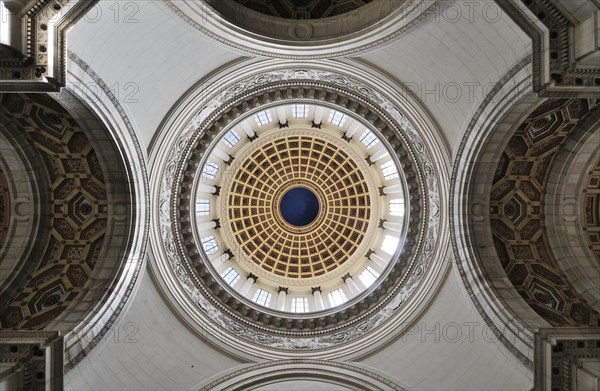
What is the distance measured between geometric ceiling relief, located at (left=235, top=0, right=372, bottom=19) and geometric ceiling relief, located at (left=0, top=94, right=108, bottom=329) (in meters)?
7.39

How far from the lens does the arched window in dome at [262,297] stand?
25375 mm

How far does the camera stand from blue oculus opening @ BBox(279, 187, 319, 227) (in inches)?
1109

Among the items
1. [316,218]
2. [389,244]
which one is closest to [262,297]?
[316,218]

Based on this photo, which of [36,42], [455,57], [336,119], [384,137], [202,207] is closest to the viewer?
[36,42]

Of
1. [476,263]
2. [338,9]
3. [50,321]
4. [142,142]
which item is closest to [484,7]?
[338,9]

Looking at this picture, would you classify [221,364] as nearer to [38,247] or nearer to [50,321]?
[50,321]

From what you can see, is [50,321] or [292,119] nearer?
[50,321]

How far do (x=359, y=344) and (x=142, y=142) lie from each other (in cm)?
1073

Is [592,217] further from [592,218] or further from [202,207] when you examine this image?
[202,207]

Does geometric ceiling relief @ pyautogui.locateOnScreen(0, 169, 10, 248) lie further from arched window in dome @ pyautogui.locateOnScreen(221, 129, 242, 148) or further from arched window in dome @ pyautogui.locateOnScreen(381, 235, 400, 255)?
arched window in dome @ pyautogui.locateOnScreen(381, 235, 400, 255)

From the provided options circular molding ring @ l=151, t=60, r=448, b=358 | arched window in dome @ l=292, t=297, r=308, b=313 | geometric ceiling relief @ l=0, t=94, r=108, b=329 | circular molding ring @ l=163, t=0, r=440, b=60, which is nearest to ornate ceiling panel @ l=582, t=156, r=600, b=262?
circular molding ring @ l=151, t=60, r=448, b=358

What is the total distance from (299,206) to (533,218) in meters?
13.1

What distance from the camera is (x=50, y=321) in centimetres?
1627

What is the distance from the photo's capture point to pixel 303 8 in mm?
17156
